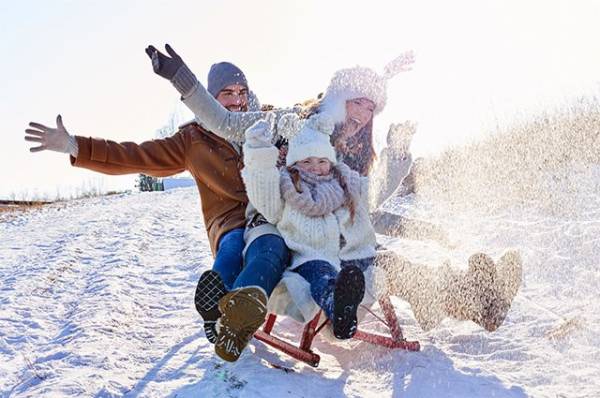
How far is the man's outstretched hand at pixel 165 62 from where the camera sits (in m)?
2.85

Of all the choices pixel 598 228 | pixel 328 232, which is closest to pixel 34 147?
pixel 328 232

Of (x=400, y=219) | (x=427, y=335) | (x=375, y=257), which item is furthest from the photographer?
(x=400, y=219)

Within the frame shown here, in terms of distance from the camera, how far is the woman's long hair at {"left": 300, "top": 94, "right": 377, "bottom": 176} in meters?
3.17

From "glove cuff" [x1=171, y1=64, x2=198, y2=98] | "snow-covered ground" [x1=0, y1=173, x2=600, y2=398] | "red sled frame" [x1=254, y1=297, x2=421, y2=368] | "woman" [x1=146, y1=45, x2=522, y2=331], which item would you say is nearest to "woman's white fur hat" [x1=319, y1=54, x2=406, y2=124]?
"woman" [x1=146, y1=45, x2=522, y2=331]

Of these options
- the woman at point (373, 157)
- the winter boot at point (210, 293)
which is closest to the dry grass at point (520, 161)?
the woman at point (373, 157)

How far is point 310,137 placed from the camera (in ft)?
9.49

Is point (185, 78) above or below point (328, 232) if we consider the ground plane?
above

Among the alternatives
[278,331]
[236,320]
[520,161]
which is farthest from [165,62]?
[520,161]

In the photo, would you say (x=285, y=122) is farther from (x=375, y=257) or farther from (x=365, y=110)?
(x=375, y=257)

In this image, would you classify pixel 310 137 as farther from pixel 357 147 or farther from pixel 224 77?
pixel 224 77

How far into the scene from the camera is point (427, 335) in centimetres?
307

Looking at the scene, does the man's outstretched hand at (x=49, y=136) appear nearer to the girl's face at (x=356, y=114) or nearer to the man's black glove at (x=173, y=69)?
the man's black glove at (x=173, y=69)

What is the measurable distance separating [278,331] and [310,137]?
1.13m

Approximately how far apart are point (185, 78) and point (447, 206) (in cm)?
524
